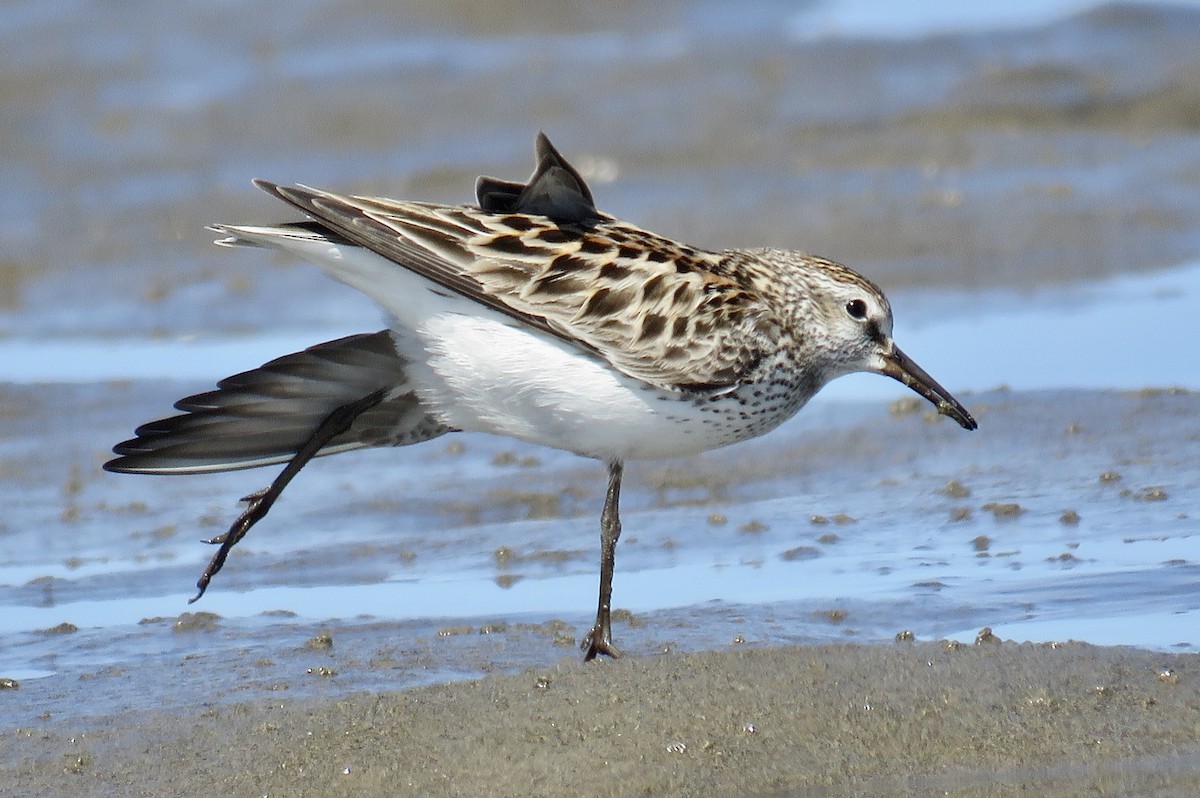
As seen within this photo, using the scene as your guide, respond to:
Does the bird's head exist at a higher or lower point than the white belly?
higher

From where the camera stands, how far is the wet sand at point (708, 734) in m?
5.86

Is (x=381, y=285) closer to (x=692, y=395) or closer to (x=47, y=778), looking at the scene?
(x=692, y=395)

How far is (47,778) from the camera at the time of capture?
6074 mm

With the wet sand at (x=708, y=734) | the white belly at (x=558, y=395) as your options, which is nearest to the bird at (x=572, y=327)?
the white belly at (x=558, y=395)

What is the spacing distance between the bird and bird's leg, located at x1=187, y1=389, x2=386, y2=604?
0.04 feet

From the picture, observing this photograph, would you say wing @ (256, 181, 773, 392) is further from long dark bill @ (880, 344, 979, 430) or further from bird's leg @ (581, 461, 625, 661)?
long dark bill @ (880, 344, 979, 430)

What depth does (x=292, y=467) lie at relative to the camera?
7996 mm

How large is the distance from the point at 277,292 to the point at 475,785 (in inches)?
309

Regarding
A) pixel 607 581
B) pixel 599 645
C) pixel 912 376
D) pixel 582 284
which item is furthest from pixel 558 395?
pixel 912 376

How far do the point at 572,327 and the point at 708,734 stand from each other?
5.80ft

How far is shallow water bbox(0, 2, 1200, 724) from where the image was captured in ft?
25.4

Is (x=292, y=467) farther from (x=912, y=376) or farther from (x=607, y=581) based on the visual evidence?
(x=912, y=376)

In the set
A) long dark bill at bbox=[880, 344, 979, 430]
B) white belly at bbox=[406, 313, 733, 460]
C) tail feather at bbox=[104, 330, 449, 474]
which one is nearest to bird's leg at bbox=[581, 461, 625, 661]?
white belly at bbox=[406, 313, 733, 460]

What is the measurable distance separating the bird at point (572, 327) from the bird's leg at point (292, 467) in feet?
Result: 0.04
